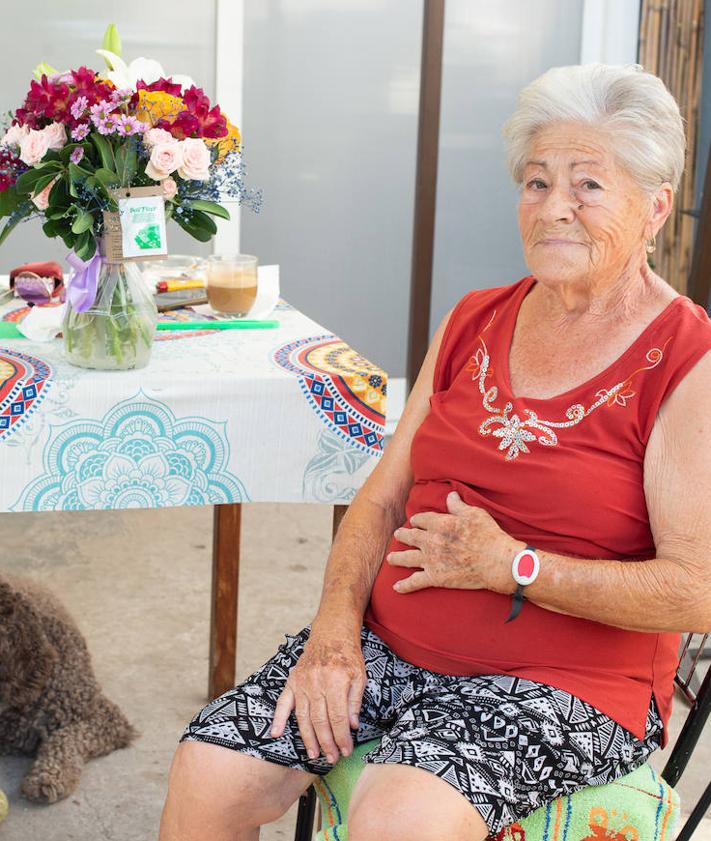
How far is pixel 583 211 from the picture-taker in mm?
1529

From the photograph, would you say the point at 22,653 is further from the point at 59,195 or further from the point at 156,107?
the point at 156,107

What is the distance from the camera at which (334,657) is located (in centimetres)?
147

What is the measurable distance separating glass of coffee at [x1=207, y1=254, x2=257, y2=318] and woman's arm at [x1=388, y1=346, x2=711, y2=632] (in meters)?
1.02

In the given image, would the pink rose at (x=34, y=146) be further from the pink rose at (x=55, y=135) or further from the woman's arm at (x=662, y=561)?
the woman's arm at (x=662, y=561)

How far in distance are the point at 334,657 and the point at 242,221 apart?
289cm

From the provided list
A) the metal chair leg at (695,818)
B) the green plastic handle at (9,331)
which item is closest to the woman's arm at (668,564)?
the metal chair leg at (695,818)

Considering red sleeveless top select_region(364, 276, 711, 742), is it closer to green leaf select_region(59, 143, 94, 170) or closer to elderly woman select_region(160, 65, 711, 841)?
elderly woman select_region(160, 65, 711, 841)

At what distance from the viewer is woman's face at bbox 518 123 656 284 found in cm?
152

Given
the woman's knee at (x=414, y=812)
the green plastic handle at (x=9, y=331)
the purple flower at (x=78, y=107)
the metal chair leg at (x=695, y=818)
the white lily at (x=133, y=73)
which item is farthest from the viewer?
the green plastic handle at (x=9, y=331)

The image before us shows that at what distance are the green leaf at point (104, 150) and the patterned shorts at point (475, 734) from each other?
0.88m

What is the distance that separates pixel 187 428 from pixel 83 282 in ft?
0.99

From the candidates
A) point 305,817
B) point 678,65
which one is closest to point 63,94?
point 305,817

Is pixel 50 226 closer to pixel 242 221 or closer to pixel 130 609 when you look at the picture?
pixel 130 609

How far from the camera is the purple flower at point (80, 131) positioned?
5.83ft
